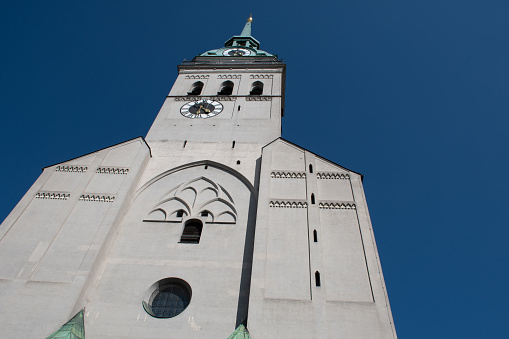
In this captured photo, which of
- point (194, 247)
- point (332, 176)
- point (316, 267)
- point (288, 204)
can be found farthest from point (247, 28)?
point (316, 267)

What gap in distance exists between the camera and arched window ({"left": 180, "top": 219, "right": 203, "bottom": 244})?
1266 cm

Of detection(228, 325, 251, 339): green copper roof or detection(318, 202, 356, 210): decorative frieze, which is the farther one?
detection(318, 202, 356, 210): decorative frieze

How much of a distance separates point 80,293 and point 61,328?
1.07 metres

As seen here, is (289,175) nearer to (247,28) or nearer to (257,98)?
(257,98)

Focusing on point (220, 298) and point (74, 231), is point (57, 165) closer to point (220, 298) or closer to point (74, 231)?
point (74, 231)

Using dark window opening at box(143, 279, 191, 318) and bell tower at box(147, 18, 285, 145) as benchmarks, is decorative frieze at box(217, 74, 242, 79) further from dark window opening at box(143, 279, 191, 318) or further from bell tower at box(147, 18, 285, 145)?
dark window opening at box(143, 279, 191, 318)

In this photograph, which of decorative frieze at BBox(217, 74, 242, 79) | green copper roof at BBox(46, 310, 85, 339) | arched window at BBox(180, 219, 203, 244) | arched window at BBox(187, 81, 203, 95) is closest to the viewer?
green copper roof at BBox(46, 310, 85, 339)

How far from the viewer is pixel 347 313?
32.0 ft

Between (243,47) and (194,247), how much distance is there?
2331 centimetres

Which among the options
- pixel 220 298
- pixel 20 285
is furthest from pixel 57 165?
pixel 220 298

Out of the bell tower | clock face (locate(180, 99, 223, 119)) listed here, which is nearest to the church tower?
the bell tower

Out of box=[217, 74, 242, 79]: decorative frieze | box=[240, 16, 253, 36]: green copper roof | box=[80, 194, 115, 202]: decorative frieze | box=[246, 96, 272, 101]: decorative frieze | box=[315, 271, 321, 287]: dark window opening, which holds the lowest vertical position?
box=[315, 271, 321, 287]: dark window opening

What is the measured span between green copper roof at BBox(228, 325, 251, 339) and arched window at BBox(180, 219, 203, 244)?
12.4ft

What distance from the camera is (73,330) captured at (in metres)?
9.44
